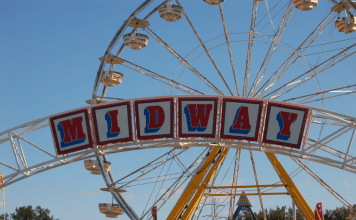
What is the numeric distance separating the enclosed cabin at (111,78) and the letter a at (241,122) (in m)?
8.28

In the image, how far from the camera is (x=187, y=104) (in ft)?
58.8

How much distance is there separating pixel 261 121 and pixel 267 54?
5.73 m

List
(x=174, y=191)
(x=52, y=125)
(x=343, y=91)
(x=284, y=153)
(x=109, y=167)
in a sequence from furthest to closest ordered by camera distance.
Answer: (x=109, y=167) < (x=174, y=191) < (x=343, y=91) < (x=52, y=125) < (x=284, y=153)

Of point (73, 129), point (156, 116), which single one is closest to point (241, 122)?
point (156, 116)

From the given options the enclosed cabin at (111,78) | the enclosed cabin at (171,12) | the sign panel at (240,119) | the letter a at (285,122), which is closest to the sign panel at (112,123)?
the sign panel at (240,119)

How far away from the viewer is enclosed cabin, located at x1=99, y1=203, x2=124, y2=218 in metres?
24.9

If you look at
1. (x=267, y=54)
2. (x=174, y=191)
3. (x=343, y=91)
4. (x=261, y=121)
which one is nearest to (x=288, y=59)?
(x=267, y=54)

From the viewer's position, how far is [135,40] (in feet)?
76.3

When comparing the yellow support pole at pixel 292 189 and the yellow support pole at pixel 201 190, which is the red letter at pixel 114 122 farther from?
the yellow support pole at pixel 292 189

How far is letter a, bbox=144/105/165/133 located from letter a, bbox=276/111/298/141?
4.16 metres

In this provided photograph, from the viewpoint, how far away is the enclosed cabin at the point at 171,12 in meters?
22.9

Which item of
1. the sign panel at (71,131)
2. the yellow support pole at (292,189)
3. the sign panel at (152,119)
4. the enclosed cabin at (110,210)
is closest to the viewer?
the sign panel at (152,119)

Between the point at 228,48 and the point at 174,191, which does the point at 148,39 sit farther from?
the point at 174,191

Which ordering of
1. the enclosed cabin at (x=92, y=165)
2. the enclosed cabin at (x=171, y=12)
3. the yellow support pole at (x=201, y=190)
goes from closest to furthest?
1. the yellow support pole at (x=201, y=190)
2. the enclosed cabin at (x=171, y=12)
3. the enclosed cabin at (x=92, y=165)
